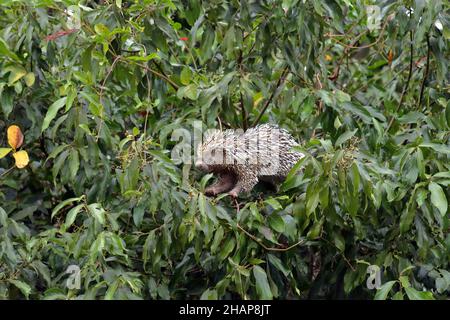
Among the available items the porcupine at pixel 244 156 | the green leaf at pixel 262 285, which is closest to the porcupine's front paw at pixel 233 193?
the porcupine at pixel 244 156

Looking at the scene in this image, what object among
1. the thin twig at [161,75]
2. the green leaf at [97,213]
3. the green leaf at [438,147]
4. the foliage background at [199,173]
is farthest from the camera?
the thin twig at [161,75]

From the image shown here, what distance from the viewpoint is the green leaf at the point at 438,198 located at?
3539mm

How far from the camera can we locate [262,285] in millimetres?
3738

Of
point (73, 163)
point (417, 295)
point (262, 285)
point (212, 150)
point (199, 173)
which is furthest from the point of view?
point (199, 173)

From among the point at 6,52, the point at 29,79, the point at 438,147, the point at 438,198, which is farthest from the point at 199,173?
the point at 438,198

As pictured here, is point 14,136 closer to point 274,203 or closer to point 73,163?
point 73,163

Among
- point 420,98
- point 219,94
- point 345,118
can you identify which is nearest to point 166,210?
point 219,94

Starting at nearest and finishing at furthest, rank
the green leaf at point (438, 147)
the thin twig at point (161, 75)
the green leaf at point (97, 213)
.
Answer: the green leaf at point (97, 213), the green leaf at point (438, 147), the thin twig at point (161, 75)

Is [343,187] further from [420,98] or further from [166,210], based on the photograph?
[420,98]

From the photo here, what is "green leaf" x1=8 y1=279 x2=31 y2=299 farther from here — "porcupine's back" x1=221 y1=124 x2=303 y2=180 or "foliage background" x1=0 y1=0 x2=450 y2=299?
"porcupine's back" x1=221 y1=124 x2=303 y2=180

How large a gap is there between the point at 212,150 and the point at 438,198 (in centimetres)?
109

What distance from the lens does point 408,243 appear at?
4.12m

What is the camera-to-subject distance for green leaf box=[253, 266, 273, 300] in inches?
147

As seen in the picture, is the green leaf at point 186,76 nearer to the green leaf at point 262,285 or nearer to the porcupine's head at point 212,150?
the porcupine's head at point 212,150
